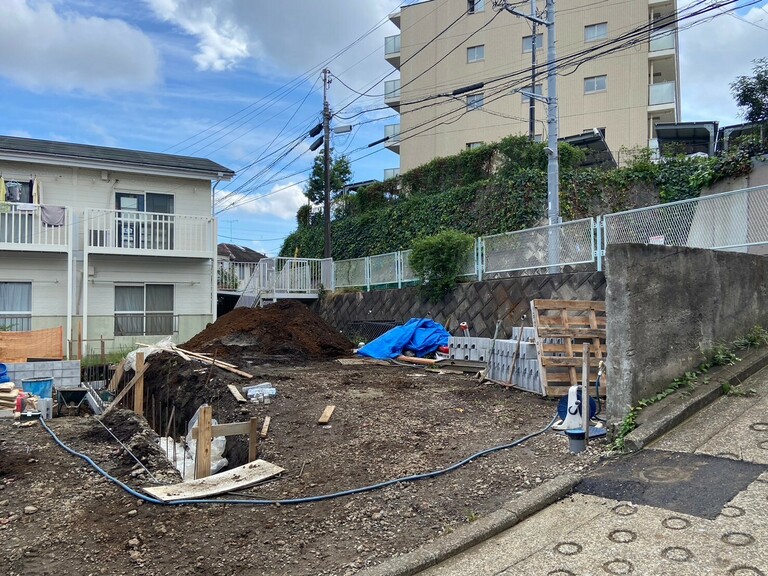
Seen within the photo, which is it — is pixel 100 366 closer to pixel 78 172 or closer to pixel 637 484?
pixel 78 172


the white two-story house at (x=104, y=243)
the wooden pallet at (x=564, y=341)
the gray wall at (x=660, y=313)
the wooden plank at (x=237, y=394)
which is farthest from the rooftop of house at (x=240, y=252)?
the gray wall at (x=660, y=313)

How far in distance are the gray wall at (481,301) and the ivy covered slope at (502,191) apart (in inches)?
109

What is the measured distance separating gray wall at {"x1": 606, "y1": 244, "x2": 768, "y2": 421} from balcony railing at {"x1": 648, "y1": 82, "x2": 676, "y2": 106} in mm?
20413

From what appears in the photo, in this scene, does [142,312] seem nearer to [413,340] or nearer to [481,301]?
[413,340]

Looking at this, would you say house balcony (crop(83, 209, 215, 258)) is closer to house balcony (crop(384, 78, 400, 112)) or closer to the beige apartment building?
the beige apartment building

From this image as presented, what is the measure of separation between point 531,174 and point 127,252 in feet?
34.3

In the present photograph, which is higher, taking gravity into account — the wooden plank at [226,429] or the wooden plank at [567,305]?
the wooden plank at [567,305]

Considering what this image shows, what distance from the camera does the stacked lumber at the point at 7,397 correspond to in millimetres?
7949

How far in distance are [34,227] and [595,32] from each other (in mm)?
23832

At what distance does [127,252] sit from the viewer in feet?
46.0

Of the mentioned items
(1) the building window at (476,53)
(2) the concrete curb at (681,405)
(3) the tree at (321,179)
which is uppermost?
(1) the building window at (476,53)

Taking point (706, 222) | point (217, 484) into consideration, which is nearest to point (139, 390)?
point (217, 484)

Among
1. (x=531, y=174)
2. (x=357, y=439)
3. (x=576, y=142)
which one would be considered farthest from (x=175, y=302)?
(x=576, y=142)

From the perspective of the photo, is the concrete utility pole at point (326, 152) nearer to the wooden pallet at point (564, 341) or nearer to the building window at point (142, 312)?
the building window at point (142, 312)
